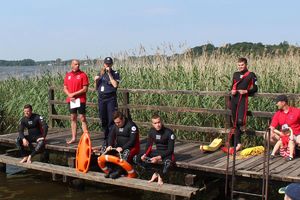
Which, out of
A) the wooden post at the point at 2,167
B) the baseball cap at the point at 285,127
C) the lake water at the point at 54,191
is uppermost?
the baseball cap at the point at 285,127

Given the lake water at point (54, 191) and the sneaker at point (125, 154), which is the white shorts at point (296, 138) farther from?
the sneaker at point (125, 154)

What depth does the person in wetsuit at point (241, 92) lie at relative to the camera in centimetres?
716

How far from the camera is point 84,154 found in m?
7.60

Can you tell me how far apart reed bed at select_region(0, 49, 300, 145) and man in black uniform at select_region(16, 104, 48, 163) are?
2.19 m

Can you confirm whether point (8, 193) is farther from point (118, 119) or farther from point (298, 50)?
point (298, 50)

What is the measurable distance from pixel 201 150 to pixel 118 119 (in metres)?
1.71

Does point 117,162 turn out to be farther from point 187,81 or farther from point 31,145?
point 187,81

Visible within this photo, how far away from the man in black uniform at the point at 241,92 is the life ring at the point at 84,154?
243 cm

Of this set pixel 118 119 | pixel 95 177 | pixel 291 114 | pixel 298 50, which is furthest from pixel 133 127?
pixel 298 50

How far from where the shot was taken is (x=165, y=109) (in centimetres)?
837

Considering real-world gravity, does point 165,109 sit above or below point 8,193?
above

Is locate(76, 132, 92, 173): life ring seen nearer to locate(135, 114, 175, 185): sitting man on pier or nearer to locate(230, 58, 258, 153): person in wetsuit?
locate(135, 114, 175, 185): sitting man on pier

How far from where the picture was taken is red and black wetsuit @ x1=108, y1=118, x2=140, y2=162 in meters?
6.97

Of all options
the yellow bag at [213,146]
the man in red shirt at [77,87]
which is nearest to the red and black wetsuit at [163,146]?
the yellow bag at [213,146]
